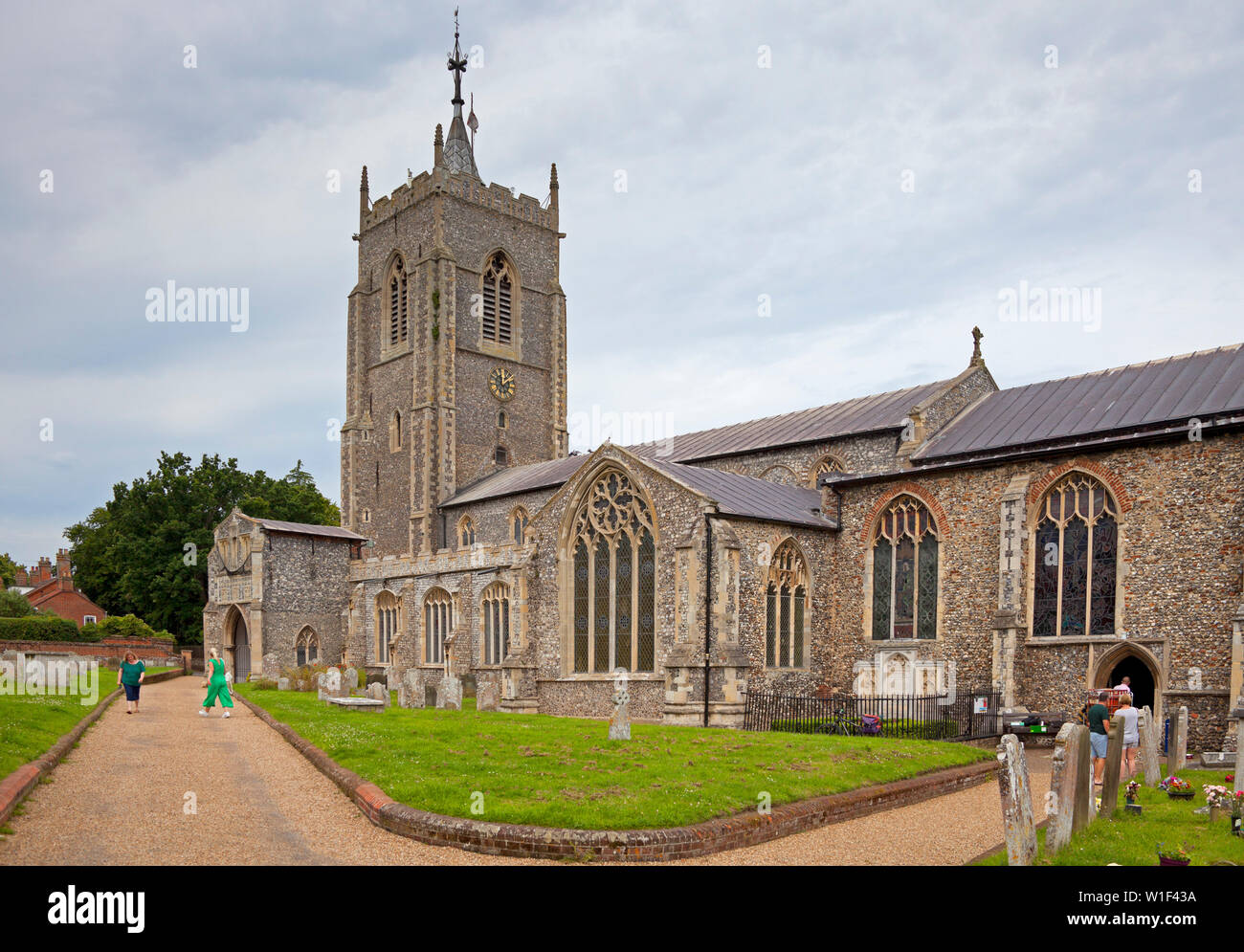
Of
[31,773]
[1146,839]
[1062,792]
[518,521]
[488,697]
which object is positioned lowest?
[488,697]

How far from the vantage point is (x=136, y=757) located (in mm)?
14477

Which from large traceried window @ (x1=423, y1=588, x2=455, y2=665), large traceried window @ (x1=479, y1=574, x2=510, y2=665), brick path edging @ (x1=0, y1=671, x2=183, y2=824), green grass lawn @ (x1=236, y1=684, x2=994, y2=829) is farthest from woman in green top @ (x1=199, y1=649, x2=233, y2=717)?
large traceried window @ (x1=423, y1=588, x2=455, y2=665)

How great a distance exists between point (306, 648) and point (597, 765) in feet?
101

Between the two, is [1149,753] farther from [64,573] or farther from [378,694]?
[64,573]

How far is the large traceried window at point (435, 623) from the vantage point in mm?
37188

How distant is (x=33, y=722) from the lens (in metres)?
16.0

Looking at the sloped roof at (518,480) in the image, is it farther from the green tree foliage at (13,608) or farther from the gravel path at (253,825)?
the gravel path at (253,825)

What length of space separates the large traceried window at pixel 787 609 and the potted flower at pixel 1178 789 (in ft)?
37.4

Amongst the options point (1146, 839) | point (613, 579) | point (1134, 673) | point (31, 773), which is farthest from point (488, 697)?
point (1146, 839)

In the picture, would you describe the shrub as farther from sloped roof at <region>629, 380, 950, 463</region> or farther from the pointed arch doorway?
the pointed arch doorway

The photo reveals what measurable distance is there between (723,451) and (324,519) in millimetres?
41252

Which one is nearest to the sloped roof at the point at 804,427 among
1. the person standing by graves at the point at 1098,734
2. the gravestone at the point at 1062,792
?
the person standing by graves at the point at 1098,734
